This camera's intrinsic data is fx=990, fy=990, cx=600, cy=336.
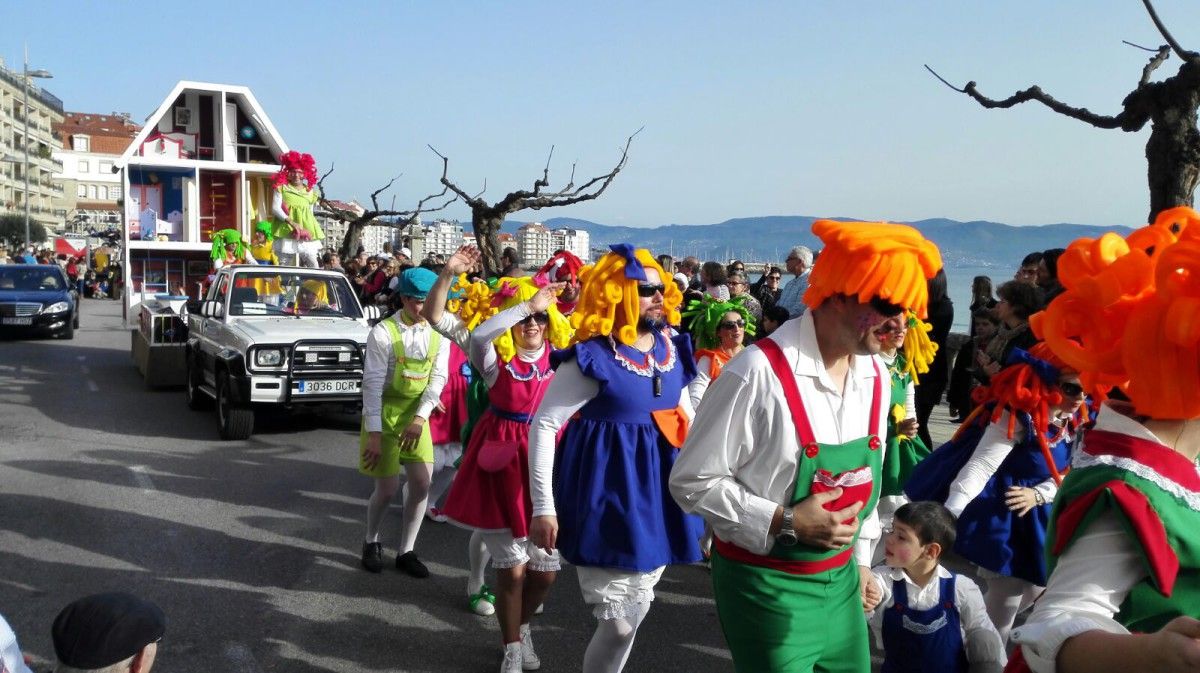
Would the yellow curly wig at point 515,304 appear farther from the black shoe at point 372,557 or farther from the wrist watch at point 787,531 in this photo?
the wrist watch at point 787,531

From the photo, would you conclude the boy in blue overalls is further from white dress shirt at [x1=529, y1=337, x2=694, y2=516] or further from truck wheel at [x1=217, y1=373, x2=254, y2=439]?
truck wheel at [x1=217, y1=373, x2=254, y2=439]

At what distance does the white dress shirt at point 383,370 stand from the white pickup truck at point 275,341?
4.63 m

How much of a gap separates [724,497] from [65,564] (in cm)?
535

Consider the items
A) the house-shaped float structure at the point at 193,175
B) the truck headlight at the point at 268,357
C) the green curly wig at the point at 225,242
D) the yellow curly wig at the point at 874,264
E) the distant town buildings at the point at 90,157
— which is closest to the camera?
the yellow curly wig at the point at 874,264

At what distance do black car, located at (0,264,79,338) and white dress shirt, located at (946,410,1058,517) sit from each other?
70.2 ft

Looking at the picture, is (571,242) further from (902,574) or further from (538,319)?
(902,574)

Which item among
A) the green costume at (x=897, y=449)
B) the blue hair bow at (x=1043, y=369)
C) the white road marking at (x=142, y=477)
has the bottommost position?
the white road marking at (x=142, y=477)

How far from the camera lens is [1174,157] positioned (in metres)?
7.12

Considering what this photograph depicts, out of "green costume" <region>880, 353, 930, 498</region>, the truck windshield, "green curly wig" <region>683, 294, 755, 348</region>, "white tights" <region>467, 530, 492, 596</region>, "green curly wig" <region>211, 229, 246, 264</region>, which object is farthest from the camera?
"green curly wig" <region>211, 229, 246, 264</region>

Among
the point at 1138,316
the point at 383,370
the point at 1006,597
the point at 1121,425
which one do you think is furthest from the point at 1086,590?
the point at 383,370

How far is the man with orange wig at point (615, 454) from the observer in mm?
3789

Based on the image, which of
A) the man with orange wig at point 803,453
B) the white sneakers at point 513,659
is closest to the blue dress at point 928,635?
the man with orange wig at point 803,453

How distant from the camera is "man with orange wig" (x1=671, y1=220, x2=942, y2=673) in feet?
8.91

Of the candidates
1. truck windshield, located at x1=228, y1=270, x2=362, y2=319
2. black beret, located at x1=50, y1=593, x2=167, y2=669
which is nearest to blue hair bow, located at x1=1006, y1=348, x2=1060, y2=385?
black beret, located at x1=50, y1=593, x2=167, y2=669
